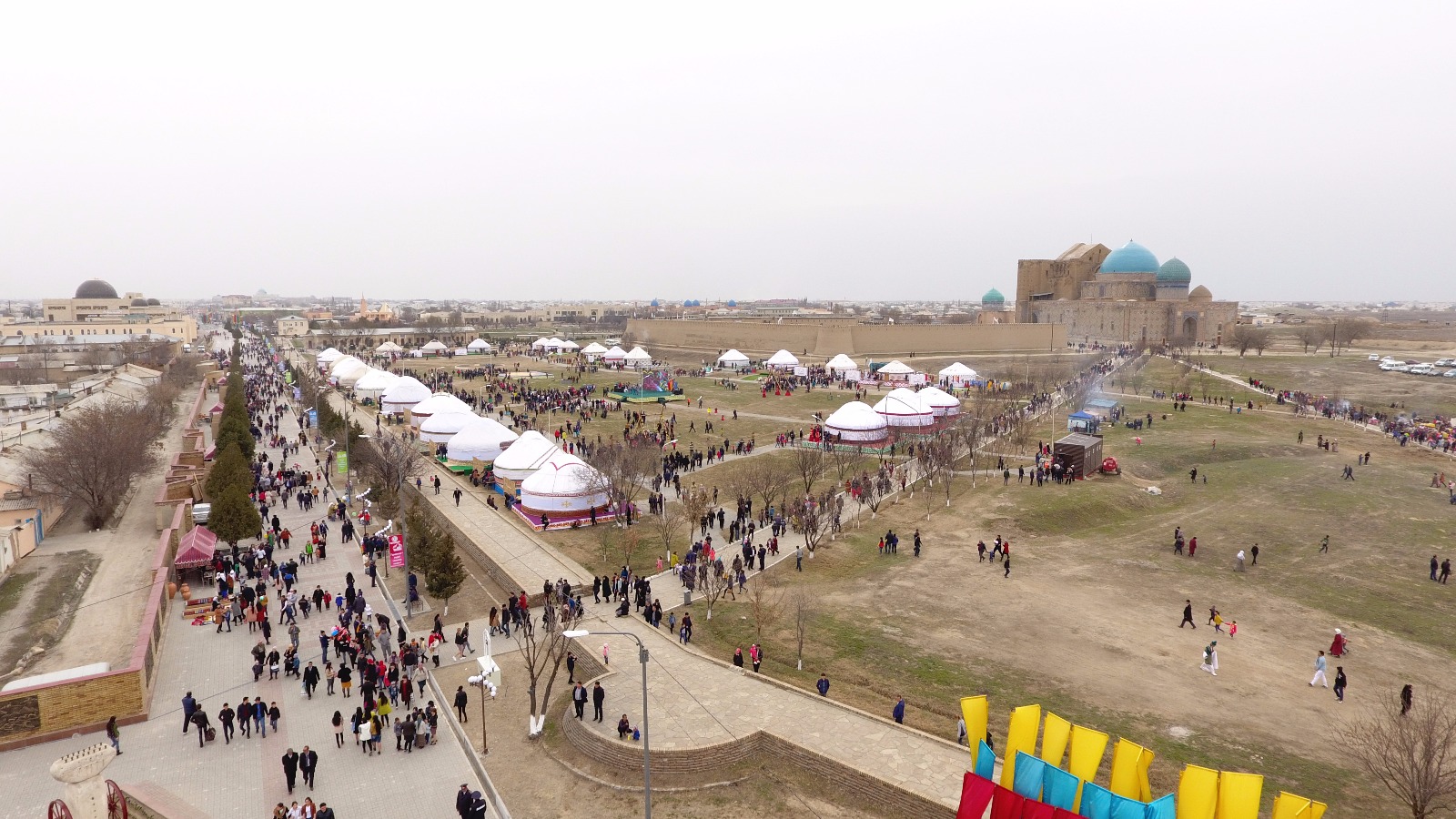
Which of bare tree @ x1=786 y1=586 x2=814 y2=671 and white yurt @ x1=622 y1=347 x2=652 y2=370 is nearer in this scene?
bare tree @ x1=786 y1=586 x2=814 y2=671

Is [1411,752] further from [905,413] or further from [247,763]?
[905,413]

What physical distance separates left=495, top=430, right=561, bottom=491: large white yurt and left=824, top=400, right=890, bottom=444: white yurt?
43.2 feet

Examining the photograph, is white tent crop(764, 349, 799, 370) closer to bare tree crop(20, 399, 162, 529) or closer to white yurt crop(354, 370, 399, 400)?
white yurt crop(354, 370, 399, 400)

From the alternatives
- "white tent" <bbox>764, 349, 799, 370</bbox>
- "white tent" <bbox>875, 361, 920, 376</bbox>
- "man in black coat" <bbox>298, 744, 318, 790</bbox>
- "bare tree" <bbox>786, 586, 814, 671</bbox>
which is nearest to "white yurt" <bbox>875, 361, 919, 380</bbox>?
"white tent" <bbox>875, 361, 920, 376</bbox>

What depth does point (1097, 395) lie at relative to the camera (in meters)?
47.4

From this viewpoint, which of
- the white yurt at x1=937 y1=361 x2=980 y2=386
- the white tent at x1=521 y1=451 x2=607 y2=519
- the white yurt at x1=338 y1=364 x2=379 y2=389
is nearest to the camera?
the white tent at x1=521 y1=451 x2=607 y2=519

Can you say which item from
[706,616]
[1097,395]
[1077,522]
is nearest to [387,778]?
[706,616]

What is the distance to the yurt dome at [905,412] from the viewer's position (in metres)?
38.3

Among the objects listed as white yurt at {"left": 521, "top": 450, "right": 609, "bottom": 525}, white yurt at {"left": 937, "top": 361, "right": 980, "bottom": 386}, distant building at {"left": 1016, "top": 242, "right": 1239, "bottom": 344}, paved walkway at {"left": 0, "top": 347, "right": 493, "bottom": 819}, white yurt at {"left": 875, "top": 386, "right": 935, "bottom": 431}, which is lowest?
paved walkway at {"left": 0, "top": 347, "right": 493, "bottom": 819}

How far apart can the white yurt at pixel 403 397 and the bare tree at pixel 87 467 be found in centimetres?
1672

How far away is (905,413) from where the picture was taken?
38438 mm

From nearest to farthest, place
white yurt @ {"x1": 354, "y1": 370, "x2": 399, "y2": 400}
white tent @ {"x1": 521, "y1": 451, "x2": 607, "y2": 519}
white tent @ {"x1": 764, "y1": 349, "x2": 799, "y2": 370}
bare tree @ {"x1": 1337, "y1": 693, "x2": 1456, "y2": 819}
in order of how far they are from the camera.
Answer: bare tree @ {"x1": 1337, "y1": 693, "x2": 1456, "y2": 819}
white tent @ {"x1": 521, "y1": 451, "x2": 607, "y2": 519}
white yurt @ {"x1": 354, "y1": 370, "x2": 399, "y2": 400}
white tent @ {"x1": 764, "y1": 349, "x2": 799, "y2": 370}

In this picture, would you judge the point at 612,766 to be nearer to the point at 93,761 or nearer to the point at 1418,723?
the point at 93,761

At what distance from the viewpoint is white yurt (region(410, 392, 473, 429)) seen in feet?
125
